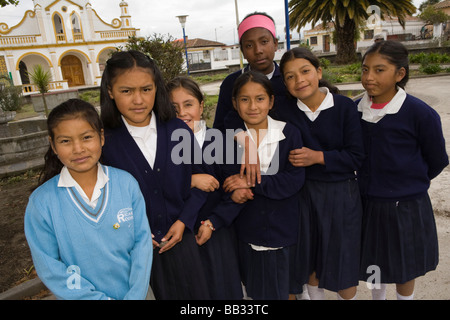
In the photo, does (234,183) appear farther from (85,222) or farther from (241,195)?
(85,222)

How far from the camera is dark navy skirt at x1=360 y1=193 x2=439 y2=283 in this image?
196 centimetres

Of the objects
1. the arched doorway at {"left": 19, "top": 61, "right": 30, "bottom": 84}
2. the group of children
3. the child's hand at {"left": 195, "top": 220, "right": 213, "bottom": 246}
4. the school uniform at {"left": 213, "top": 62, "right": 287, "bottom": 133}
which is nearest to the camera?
the group of children

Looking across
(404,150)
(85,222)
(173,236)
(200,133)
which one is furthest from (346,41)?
(85,222)

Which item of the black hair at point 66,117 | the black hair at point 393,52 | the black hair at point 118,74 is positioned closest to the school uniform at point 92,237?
the black hair at point 66,117

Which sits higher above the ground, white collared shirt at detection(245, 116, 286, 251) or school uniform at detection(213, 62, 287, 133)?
school uniform at detection(213, 62, 287, 133)

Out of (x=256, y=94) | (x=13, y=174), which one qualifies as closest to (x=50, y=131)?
(x=256, y=94)

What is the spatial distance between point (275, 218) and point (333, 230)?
35cm

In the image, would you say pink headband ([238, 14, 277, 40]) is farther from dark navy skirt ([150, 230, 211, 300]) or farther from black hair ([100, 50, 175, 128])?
dark navy skirt ([150, 230, 211, 300])

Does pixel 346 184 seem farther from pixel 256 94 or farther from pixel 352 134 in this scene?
pixel 256 94

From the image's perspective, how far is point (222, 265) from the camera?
1.94 meters

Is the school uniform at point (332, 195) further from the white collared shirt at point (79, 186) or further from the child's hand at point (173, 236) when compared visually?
the white collared shirt at point (79, 186)

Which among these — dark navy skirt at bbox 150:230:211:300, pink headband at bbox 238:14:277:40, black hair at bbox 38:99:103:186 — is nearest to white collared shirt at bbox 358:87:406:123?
pink headband at bbox 238:14:277:40

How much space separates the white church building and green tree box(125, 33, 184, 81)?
2007 cm

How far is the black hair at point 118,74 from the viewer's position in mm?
1674
